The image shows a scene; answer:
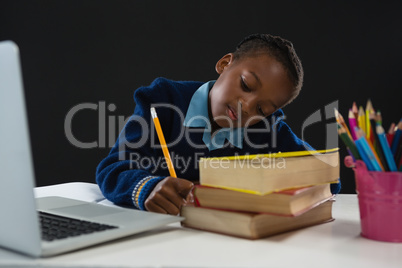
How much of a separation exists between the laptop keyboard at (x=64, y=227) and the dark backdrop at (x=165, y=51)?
1566 millimetres

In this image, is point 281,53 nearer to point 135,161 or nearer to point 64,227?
point 135,161

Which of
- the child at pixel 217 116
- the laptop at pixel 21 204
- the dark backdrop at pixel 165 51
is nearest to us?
the laptop at pixel 21 204

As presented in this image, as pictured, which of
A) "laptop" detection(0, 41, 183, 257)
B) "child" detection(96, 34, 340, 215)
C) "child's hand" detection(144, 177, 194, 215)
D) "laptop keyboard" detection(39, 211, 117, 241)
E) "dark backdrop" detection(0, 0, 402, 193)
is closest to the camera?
"laptop" detection(0, 41, 183, 257)

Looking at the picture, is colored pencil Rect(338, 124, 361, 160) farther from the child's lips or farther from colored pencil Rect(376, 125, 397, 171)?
the child's lips

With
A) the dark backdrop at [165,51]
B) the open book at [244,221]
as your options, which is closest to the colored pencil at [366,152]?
the open book at [244,221]

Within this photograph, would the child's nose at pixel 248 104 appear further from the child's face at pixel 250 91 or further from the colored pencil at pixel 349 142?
the colored pencil at pixel 349 142

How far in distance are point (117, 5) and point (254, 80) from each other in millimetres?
1427

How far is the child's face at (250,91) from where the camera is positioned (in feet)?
3.57

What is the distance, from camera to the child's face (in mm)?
1087

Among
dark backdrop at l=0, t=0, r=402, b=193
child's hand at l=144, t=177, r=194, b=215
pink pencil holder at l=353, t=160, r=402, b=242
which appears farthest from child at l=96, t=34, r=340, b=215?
dark backdrop at l=0, t=0, r=402, b=193

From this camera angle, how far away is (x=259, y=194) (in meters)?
0.59

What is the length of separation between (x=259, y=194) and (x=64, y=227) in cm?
26

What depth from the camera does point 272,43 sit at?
3.88 feet

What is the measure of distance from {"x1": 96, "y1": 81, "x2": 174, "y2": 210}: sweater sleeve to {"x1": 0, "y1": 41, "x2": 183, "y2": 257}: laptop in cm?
22
